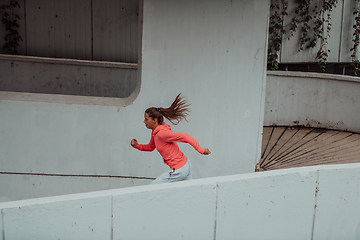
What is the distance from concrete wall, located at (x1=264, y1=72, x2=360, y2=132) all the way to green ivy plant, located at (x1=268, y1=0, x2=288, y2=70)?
1.31 m

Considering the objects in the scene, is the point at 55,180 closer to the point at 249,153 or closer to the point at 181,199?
the point at 249,153

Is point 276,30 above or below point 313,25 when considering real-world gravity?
below

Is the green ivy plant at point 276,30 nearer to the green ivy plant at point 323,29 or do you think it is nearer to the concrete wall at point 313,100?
the green ivy plant at point 323,29

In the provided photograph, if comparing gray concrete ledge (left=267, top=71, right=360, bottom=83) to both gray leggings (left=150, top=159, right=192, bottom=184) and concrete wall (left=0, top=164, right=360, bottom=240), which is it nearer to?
gray leggings (left=150, top=159, right=192, bottom=184)

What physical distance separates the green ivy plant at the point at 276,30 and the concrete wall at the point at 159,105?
5012 millimetres

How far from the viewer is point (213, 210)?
2529mm

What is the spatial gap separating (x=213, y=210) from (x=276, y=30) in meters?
8.32

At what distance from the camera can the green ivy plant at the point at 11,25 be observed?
366 inches

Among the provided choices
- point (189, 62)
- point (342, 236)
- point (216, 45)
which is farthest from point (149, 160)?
point (342, 236)

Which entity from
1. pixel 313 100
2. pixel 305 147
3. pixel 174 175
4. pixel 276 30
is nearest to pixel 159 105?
pixel 174 175

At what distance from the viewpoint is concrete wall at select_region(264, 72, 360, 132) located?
26.2 feet

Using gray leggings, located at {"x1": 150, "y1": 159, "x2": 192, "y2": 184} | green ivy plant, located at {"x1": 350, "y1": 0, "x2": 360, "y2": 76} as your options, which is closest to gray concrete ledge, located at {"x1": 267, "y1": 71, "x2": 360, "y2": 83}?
green ivy plant, located at {"x1": 350, "y1": 0, "x2": 360, "y2": 76}

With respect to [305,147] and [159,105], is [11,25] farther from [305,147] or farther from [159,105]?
[305,147]

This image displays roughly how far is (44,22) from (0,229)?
8622 mm
